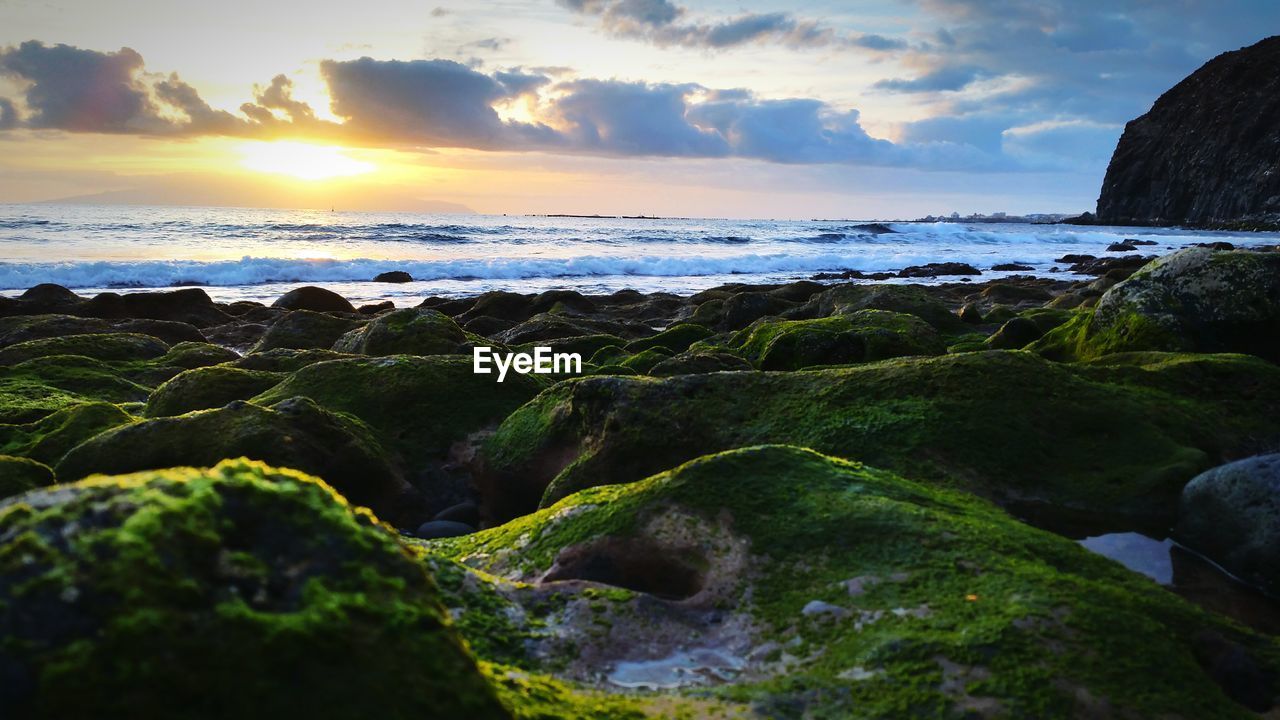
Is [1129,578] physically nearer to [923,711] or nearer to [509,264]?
[923,711]

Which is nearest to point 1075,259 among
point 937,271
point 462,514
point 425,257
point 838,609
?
point 937,271

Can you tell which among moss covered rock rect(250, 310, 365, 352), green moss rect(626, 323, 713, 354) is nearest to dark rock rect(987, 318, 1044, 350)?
green moss rect(626, 323, 713, 354)

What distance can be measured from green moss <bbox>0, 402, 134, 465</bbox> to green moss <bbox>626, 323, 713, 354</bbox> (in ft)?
24.2

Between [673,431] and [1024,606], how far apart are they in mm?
3311

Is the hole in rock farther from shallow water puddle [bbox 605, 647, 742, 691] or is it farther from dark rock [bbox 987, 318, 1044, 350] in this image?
dark rock [bbox 987, 318, 1044, 350]

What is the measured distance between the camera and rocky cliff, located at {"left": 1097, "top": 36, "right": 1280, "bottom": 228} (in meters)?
104

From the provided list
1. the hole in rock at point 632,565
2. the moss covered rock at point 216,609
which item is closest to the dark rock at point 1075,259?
the hole in rock at point 632,565

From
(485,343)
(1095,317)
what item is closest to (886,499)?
(1095,317)

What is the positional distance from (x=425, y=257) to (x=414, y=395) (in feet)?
142

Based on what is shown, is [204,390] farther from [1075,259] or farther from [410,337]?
[1075,259]

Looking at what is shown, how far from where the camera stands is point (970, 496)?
17.6ft

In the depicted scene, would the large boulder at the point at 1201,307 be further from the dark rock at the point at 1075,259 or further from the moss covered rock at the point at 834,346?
the dark rock at the point at 1075,259

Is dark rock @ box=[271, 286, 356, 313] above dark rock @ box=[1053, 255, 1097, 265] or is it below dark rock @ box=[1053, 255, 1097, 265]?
below

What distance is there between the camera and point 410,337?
1248 centimetres
